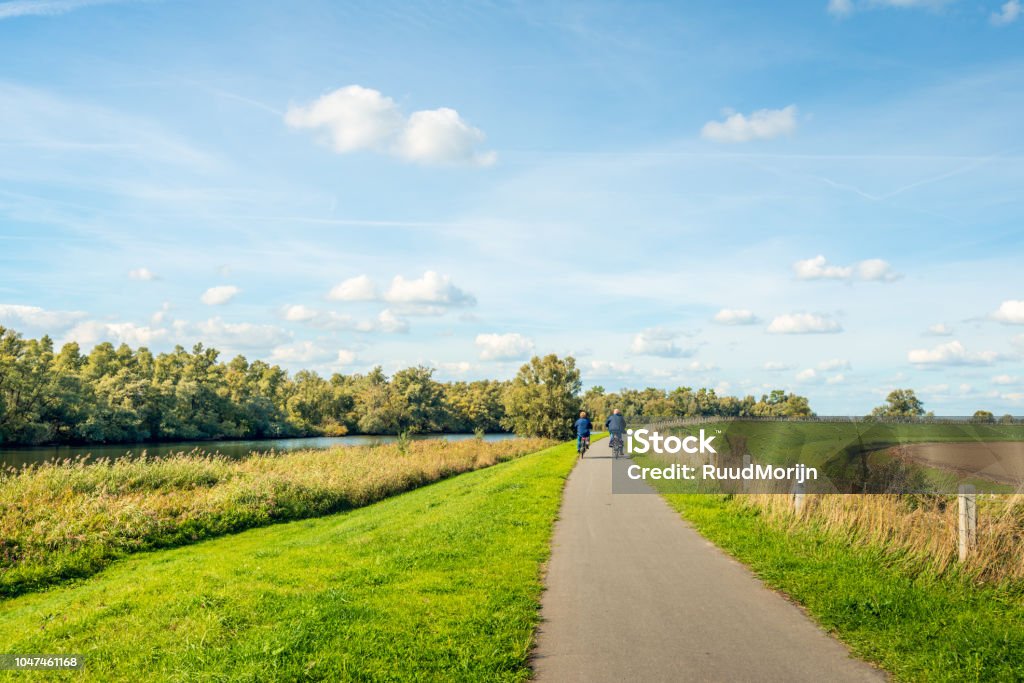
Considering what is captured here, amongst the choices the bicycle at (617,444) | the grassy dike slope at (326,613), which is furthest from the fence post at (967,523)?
the bicycle at (617,444)

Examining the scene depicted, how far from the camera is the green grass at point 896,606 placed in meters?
5.87

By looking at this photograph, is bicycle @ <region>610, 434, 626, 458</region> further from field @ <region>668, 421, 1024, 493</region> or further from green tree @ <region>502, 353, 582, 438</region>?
green tree @ <region>502, 353, 582, 438</region>

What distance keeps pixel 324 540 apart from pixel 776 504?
935 centimetres

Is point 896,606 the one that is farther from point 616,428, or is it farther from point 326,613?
point 616,428

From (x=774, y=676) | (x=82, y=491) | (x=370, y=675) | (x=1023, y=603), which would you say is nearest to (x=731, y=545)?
(x=1023, y=603)

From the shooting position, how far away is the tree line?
204ft

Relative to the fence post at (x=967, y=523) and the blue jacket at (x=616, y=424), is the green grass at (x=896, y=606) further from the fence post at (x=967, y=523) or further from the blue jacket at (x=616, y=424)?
the blue jacket at (x=616, y=424)

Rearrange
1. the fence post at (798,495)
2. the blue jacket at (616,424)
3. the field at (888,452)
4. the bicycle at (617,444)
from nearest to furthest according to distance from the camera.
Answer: the fence post at (798,495) < the field at (888,452) < the blue jacket at (616,424) < the bicycle at (617,444)

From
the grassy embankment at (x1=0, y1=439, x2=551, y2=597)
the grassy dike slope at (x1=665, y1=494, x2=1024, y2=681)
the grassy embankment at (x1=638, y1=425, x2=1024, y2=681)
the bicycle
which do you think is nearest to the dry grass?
the grassy embankment at (x1=638, y1=425, x2=1024, y2=681)

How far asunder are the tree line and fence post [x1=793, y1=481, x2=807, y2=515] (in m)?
47.6

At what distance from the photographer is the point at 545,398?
197ft

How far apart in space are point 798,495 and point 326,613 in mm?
8776

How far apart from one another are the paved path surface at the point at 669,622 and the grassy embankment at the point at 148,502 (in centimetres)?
1172

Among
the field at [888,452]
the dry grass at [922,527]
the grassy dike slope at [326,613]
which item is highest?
the field at [888,452]
